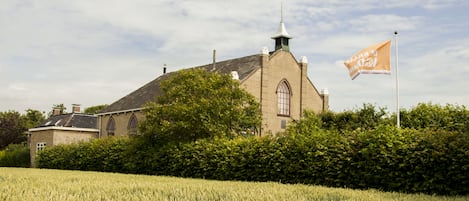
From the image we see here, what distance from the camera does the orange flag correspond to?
2375 cm

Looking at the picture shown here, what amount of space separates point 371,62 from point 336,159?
555cm

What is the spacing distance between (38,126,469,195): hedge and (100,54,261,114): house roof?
18.4m

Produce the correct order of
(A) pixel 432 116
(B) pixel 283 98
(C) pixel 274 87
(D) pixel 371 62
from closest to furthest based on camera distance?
(D) pixel 371 62 < (A) pixel 432 116 < (C) pixel 274 87 < (B) pixel 283 98

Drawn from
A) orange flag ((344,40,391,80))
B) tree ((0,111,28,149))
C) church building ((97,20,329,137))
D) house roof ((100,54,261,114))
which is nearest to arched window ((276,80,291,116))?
church building ((97,20,329,137))

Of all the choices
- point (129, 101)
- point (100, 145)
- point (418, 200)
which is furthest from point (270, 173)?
point (129, 101)

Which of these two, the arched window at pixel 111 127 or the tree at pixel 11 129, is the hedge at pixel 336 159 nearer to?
the arched window at pixel 111 127

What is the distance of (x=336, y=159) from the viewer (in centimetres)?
2053

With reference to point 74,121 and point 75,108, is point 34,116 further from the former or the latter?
point 74,121

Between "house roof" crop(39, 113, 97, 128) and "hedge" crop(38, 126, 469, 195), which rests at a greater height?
"house roof" crop(39, 113, 97, 128)

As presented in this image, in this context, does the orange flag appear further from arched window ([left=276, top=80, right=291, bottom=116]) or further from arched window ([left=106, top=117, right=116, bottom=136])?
arched window ([left=106, top=117, right=116, bottom=136])

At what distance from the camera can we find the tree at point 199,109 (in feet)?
103

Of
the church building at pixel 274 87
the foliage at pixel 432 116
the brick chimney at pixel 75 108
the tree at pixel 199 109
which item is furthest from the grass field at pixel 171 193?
the brick chimney at pixel 75 108

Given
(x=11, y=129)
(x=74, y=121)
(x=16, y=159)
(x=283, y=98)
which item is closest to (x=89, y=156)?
(x=283, y=98)

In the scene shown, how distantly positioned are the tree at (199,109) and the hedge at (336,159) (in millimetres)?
1206
